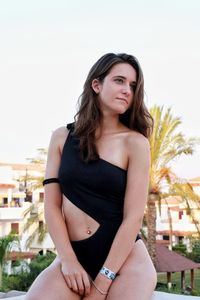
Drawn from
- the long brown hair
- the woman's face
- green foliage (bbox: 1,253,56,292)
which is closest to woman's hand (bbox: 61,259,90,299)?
the long brown hair

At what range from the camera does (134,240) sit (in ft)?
7.20

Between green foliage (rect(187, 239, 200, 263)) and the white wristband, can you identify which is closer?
the white wristband

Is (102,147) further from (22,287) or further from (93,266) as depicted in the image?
(22,287)

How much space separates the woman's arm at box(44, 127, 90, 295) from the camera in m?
2.14

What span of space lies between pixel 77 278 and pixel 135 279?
0.71 ft

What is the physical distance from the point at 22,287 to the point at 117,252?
14.0 meters

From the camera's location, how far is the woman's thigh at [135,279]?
2.10 meters

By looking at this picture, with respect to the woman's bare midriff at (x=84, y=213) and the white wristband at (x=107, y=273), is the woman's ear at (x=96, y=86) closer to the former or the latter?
the woman's bare midriff at (x=84, y=213)

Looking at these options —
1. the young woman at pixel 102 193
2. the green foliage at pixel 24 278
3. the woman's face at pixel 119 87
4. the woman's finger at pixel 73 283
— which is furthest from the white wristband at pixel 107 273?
the green foliage at pixel 24 278

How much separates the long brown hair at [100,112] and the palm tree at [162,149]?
13014 millimetres

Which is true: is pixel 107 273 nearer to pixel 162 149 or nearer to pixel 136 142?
pixel 136 142

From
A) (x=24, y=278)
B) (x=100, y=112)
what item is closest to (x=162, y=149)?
(x=24, y=278)

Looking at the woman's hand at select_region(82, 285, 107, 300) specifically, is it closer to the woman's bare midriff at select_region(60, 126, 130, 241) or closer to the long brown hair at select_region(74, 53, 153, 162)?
the woman's bare midriff at select_region(60, 126, 130, 241)

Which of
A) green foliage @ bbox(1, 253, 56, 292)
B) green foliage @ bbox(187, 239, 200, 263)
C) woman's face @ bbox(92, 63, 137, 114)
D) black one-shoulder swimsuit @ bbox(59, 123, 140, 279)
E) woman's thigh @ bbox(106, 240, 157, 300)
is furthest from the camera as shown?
green foliage @ bbox(187, 239, 200, 263)
